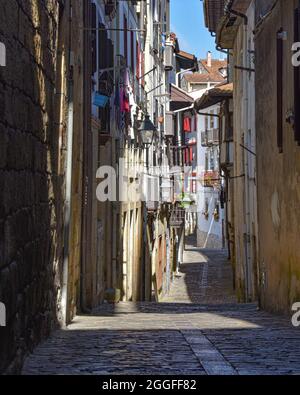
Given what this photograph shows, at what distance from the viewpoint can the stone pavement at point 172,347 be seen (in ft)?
23.2

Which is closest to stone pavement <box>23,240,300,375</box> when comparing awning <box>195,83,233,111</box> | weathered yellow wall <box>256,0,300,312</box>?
weathered yellow wall <box>256,0,300,312</box>

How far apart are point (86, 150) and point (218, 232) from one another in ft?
152

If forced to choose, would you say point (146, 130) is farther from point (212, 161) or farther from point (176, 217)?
point (212, 161)

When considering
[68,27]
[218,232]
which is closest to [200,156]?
[218,232]

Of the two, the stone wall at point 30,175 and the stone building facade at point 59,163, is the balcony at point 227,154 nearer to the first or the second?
the stone building facade at point 59,163

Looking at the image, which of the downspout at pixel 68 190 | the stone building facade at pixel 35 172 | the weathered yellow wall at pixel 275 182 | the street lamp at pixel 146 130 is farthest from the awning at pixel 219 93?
the downspout at pixel 68 190

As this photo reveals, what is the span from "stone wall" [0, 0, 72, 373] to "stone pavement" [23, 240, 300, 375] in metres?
0.35

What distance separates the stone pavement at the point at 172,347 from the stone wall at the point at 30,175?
1.15 ft

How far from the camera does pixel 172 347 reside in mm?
8609

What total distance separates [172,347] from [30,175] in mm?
2214

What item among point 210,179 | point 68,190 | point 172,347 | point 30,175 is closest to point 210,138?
point 210,179

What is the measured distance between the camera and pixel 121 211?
22359 millimetres
